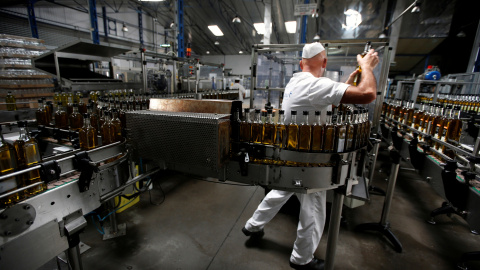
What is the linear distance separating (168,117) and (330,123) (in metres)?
0.98

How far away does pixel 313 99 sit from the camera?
1433mm

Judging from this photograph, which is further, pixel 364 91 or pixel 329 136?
pixel 329 136

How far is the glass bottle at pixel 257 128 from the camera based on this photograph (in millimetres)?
1427

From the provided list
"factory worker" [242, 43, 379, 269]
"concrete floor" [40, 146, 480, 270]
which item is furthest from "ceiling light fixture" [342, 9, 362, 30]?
"factory worker" [242, 43, 379, 269]

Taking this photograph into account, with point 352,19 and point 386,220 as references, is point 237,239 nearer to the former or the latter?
point 386,220

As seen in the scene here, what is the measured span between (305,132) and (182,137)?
0.76 m

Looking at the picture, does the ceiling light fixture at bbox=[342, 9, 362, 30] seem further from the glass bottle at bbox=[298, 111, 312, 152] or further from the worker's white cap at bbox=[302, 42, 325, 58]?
the glass bottle at bbox=[298, 111, 312, 152]

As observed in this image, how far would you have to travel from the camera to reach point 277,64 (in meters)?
5.23

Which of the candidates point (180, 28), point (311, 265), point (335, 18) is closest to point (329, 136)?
point (311, 265)

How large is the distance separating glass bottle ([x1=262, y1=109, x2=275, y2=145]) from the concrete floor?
1103 millimetres

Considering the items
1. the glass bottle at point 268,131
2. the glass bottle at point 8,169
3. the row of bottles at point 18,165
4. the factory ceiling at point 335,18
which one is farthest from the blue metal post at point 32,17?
the glass bottle at point 268,131

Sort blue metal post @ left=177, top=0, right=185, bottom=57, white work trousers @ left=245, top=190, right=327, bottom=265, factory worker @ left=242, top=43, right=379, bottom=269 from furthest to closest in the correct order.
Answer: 1. blue metal post @ left=177, top=0, right=185, bottom=57
2. white work trousers @ left=245, top=190, right=327, bottom=265
3. factory worker @ left=242, top=43, right=379, bottom=269

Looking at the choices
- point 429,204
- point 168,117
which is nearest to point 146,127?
point 168,117

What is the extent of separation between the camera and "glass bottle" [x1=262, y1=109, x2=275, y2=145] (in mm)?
1418
